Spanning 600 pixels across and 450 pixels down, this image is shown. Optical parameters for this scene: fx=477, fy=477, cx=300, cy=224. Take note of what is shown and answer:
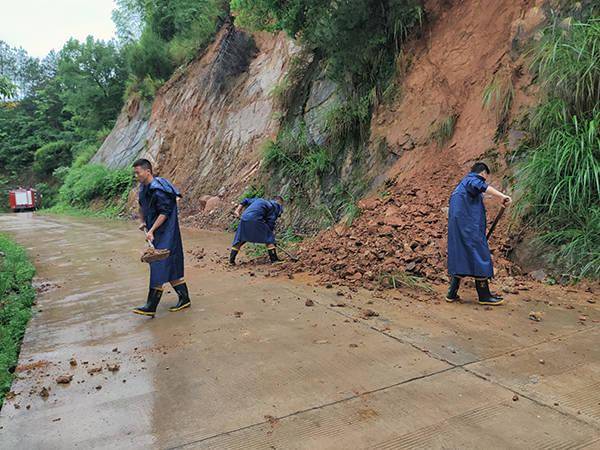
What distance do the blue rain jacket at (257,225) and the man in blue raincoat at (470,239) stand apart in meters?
3.34

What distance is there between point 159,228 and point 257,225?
8.67ft

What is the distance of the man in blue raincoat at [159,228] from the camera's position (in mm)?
4957

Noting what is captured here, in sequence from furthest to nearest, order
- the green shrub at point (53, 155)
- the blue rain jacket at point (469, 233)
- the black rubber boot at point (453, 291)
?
the green shrub at point (53, 155) < the black rubber boot at point (453, 291) < the blue rain jacket at point (469, 233)

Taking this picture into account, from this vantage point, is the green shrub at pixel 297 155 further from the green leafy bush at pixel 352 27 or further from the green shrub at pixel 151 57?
the green shrub at pixel 151 57

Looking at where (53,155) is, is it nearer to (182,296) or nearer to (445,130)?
(445,130)

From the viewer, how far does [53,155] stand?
3803 cm

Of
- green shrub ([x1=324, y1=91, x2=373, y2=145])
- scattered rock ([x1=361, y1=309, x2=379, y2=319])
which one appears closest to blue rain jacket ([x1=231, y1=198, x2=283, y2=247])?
green shrub ([x1=324, y1=91, x2=373, y2=145])

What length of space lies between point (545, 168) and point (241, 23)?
7.79m

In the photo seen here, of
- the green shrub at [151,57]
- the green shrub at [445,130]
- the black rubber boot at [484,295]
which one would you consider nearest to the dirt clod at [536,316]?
the black rubber boot at [484,295]

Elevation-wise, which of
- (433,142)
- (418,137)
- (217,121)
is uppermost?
(217,121)

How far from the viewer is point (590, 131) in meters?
5.57

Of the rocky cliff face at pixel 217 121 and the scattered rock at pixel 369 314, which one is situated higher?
the rocky cliff face at pixel 217 121

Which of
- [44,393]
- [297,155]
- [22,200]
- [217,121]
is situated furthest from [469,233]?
[22,200]

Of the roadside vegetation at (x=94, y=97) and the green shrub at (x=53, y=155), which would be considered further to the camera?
the green shrub at (x=53, y=155)
